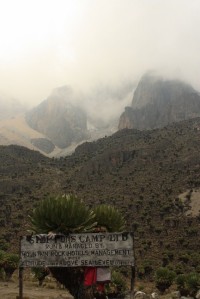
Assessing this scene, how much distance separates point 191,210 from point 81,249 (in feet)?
166

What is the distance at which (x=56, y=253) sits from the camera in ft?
39.7

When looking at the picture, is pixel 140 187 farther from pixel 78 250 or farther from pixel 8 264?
pixel 78 250

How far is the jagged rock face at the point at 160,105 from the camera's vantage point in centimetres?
16138

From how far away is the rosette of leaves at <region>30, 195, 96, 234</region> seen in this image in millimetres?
13828

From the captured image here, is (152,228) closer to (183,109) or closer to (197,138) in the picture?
(197,138)

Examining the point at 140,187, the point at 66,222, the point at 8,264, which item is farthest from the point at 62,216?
the point at 140,187

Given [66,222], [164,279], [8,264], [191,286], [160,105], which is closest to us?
[66,222]

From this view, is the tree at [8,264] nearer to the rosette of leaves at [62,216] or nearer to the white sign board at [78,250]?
the rosette of leaves at [62,216]

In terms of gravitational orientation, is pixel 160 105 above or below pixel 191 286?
above

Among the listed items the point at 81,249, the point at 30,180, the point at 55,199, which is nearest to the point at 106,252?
the point at 81,249

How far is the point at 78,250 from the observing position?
12.0 meters

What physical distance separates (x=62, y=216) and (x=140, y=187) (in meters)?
55.5

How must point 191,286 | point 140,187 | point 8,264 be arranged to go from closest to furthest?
1. point 191,286
2. point 8,264
3. point 140,187

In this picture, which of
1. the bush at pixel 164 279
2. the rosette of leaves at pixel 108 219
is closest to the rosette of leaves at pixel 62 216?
the rosette of leaves at pixel 108 219
